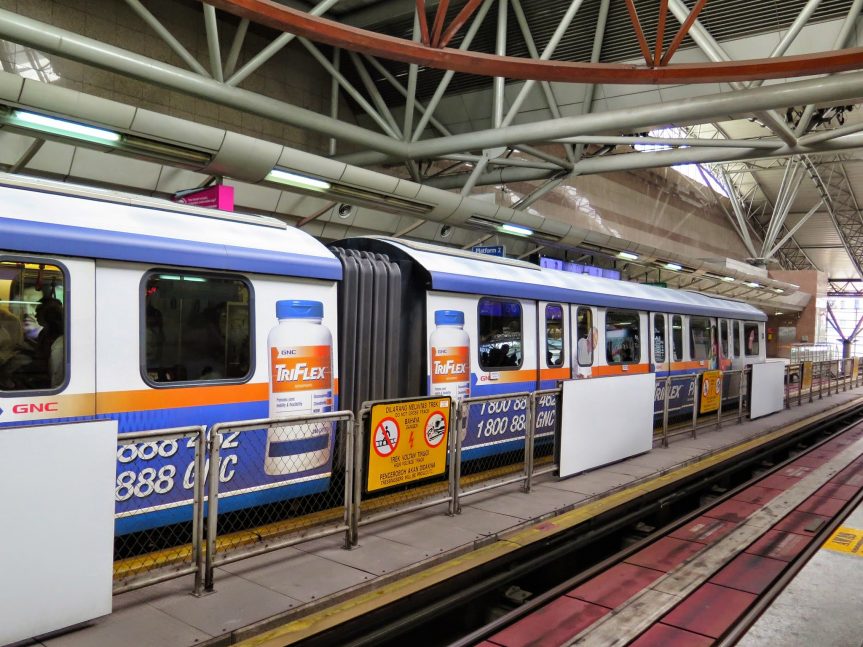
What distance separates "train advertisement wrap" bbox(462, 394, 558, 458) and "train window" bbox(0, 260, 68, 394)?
4386mm

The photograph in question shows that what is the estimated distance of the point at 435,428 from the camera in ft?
20.6

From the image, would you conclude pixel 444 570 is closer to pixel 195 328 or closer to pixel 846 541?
pixel 195 328

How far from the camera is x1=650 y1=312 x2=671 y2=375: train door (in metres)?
12.7

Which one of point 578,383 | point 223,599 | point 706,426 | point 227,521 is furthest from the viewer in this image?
point 706,426

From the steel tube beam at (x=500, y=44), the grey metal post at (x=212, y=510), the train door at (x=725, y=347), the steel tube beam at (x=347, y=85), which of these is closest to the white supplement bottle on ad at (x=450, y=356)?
the grey metal post at (x=212, y=510)

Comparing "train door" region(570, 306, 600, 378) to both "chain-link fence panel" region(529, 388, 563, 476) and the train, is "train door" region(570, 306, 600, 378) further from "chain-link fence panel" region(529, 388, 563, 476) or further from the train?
the train

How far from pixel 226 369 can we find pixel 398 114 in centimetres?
1400

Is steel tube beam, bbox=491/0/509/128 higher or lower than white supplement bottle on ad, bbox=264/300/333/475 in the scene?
higher

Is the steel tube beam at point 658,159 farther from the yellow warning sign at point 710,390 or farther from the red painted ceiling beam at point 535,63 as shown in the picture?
the red painted ceiling beam at point 535,63

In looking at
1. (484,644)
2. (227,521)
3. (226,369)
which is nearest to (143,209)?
(226,369)

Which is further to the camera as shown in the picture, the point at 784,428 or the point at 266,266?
the point at 784,428

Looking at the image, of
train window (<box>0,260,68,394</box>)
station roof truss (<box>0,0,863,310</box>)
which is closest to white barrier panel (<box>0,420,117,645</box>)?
train window (<box>0,260,68,394</box>)

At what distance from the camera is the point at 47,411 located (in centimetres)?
449

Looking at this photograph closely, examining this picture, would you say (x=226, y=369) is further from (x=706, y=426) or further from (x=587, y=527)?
(x=706, y=426)
